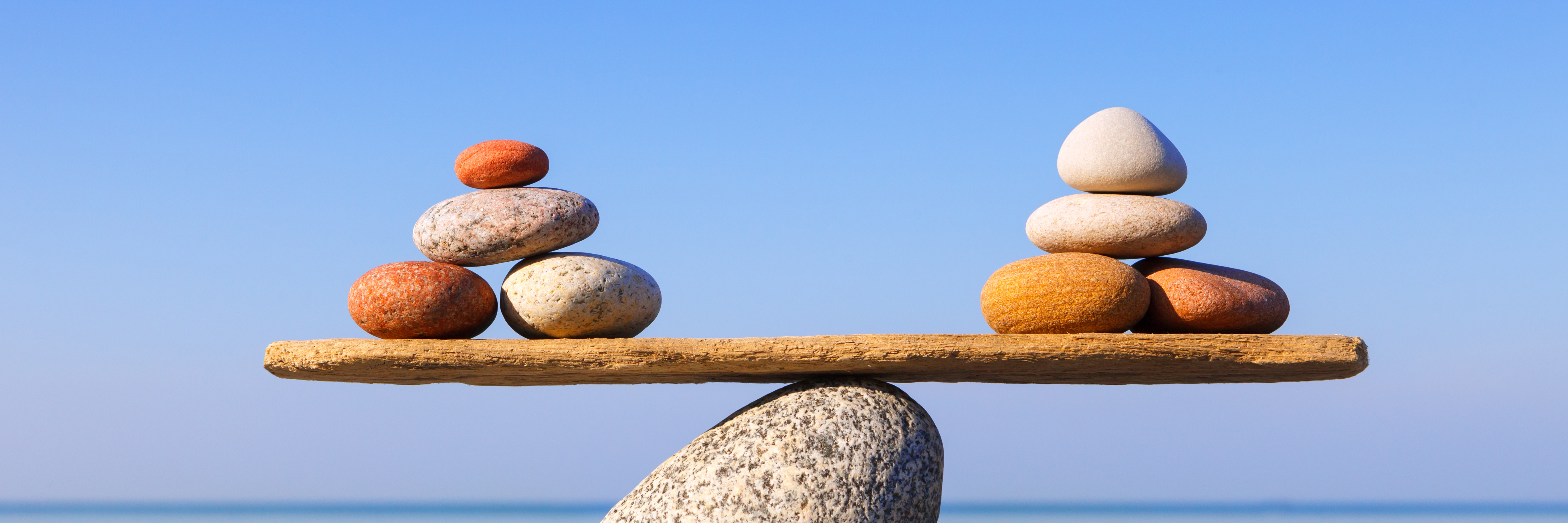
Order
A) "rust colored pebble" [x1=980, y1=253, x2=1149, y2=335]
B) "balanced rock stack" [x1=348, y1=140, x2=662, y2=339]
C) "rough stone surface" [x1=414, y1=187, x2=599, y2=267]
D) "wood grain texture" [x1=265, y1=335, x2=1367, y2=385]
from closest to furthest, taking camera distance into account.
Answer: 1. "wood grain texture" [x1=265, y1=335, x2=1367, y2=385]
2. "rust colored pebble" [x1=980, y1=253, x2=1149, y2=335]
3. "balanced rock stack" [x1=348, y1=140, x2=662, y2=339]
4. "rough stone surface" [x1=414, y1=187, x2=599, y2=267]

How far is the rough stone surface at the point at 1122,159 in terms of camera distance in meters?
6.73

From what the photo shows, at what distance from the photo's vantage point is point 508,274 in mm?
6746

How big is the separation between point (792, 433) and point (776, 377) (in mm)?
510

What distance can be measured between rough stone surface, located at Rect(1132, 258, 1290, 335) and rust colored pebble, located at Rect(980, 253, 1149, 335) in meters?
0.19

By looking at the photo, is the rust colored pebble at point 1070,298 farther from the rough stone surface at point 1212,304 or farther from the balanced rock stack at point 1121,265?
the rough stone surface at point 1212,304

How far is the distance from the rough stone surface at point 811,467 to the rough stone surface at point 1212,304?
4.45 ft

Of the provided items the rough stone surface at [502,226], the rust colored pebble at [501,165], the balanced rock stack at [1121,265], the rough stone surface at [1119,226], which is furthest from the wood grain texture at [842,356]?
the rust colored pebble at [501,165]

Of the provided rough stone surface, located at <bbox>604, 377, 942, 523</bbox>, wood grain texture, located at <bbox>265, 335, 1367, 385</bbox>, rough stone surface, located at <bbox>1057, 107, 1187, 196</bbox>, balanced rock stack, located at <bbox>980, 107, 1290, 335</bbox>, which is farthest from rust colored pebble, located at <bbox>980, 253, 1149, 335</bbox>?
rough stone surface, located at <bbox>604, 377, 942, 523</bbox>

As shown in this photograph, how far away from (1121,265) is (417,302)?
3574 mm

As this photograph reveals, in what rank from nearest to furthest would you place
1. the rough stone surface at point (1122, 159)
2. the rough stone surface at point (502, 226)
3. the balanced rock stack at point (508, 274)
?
1. the balanced rock stack at point (508, 274)
2. the rough stone surface at point (502, 226)
3. the rough stone surface at point (1122, 159)

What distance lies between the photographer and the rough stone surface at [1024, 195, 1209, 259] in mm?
6586

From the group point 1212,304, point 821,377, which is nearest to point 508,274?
point 821,377

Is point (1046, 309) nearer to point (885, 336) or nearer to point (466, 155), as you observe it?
point (885, 336)

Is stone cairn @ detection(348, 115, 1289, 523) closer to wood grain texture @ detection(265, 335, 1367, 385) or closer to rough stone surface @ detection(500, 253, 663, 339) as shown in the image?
rough stone surface @ detection(500, 253, 663, 339)
